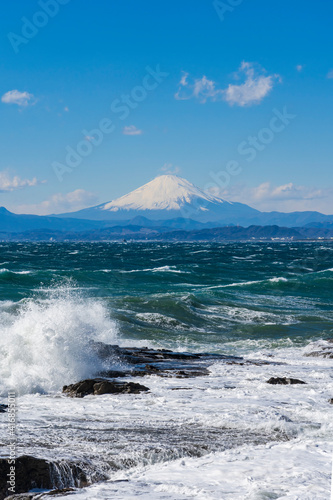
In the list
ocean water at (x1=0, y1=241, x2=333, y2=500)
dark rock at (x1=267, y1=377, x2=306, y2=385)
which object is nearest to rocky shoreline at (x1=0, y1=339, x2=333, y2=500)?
dark rock at (x1=267, y1=377, x2=306, y2=385)

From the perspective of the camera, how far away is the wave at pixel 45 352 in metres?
11.0

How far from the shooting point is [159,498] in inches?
213

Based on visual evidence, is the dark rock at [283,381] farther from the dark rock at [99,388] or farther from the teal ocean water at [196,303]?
the teal ocean water at [196,303]

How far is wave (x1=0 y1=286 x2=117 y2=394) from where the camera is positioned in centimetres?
1105

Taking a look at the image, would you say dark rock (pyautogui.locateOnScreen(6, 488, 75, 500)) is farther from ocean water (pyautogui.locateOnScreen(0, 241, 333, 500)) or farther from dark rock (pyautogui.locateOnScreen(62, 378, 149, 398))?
dark rock (pyautogui.locateOnScreen(62, 378, 149, 398))

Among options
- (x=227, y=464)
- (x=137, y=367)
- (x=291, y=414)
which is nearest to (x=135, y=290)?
(x=137, y=367)

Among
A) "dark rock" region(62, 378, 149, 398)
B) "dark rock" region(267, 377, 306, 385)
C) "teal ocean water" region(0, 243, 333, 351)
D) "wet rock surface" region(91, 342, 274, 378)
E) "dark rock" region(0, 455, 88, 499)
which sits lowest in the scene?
"teal ocean water" region(0, 243, 333, 351)

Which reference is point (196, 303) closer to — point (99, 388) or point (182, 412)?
point (99, 388)

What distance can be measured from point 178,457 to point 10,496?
2233mm

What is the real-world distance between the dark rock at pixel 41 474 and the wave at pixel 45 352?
4.47 m

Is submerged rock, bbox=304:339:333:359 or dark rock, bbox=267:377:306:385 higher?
dark rock, bbox=267:377:306:385

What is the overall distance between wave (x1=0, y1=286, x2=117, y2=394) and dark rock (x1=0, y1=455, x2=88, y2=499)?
447 cm

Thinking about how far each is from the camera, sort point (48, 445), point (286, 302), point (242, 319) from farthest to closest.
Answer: point (286, 302)
point (242, 319)
point (48, 445)

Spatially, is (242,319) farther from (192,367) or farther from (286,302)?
(192,367)
